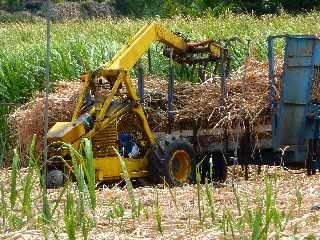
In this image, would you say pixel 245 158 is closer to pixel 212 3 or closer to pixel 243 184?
pixel 243 184

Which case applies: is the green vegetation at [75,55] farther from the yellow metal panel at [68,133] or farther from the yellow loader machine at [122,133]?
the yellow metal panel at [68,133]

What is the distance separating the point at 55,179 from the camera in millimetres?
8281

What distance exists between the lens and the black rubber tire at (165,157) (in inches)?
348

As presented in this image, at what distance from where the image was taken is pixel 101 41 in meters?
15.0

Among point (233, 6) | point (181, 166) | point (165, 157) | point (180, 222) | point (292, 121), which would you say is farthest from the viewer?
point (233, 6)

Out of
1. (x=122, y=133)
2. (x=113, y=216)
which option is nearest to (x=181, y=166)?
(x=122, y=133)

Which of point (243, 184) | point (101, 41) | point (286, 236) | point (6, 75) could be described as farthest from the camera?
point (101, 41)

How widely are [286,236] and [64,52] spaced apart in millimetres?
9792

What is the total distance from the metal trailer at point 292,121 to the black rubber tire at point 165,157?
44 centimetres

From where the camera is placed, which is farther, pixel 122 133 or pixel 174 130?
pixel 174 130

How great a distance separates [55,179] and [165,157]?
1165 millimetres

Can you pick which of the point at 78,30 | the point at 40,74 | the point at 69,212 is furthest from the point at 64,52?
the point at 69,212

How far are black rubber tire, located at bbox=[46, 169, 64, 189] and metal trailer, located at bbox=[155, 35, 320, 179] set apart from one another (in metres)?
1.64

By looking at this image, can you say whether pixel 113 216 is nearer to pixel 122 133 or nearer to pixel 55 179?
pixel 55 179
